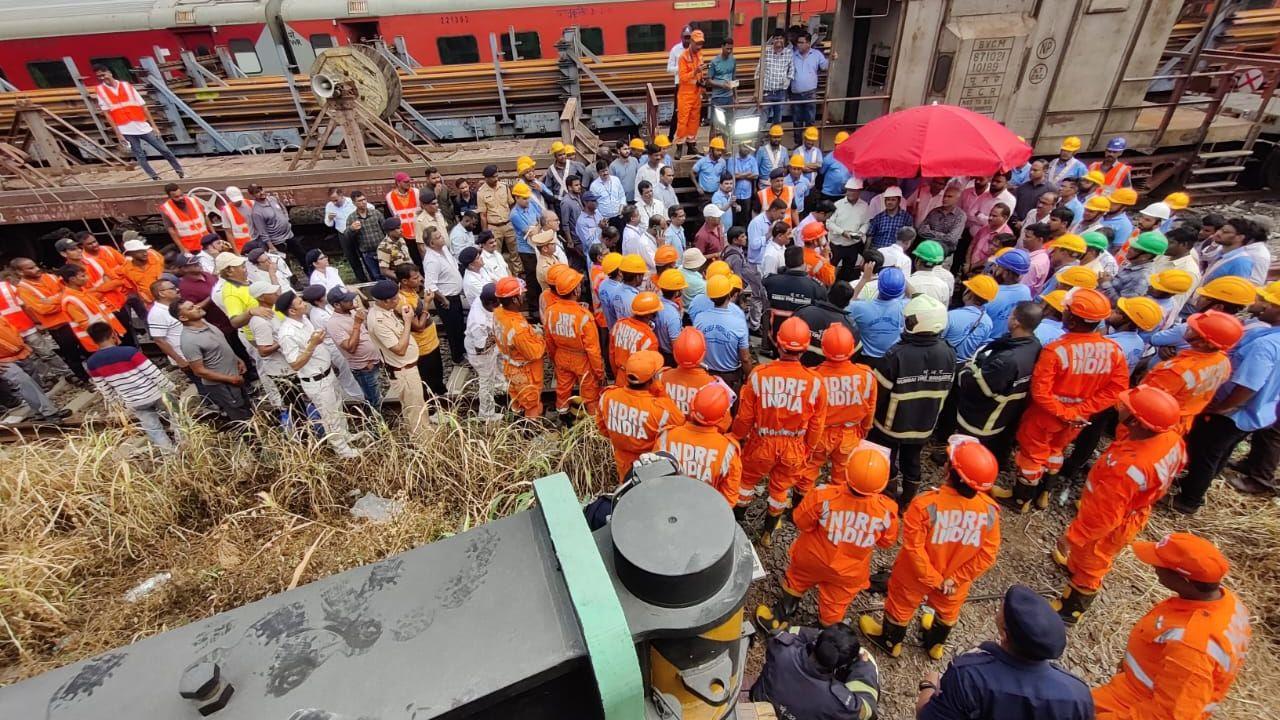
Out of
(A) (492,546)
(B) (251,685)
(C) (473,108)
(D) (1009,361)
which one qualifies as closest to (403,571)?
(A) (492,546)

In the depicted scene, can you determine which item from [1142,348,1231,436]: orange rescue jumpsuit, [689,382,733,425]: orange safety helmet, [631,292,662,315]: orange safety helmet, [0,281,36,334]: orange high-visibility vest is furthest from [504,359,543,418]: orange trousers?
[0,281,36,334]: orange high-visibility vest

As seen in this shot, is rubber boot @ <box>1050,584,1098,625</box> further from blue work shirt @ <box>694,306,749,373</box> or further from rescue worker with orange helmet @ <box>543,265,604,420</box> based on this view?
rescue worker with orange helmet @ <box>543,265,604,420</box>

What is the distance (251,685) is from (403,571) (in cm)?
37

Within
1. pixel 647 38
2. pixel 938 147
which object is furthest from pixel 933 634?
pixel 647 38

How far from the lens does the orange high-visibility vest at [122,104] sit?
897 centimetres

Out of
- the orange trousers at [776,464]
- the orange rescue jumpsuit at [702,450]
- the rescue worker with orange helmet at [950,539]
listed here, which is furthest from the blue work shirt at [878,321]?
the orange rescue jumpsuit at [702,450]

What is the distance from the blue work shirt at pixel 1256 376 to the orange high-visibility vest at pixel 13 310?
1095 cm

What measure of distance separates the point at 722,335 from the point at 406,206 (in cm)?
569

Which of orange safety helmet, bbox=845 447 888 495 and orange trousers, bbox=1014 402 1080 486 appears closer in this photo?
orange safety helmet, bbox=845 447 888 495

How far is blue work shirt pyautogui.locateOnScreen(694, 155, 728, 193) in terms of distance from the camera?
8094 millimetres

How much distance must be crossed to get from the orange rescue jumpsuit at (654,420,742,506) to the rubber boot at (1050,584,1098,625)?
2.35 metres

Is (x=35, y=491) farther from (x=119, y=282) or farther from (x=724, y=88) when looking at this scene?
(x=724, y=88)

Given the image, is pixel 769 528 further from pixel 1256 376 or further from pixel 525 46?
pixel 525 46

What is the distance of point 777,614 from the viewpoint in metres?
3.72
